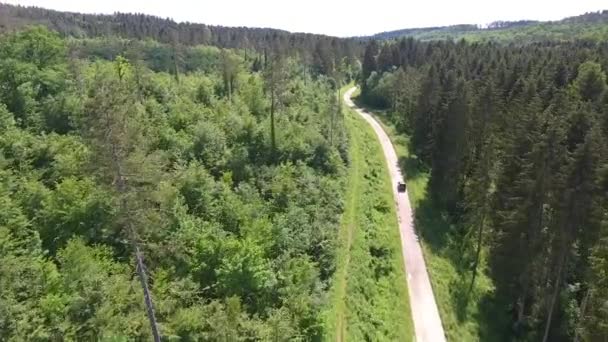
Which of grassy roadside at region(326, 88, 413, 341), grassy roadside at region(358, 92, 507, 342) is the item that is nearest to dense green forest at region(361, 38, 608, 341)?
grassy roadside at region(358, 92, 507, 342)

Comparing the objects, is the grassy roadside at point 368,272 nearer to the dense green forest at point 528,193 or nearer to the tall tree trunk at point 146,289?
the dense green forest at point 528,193

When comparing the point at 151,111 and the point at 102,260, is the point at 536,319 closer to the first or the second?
the point at 102,260

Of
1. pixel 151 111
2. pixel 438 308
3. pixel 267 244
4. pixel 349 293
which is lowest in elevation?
pixel 438 308

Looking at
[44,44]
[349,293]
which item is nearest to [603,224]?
[349,293]

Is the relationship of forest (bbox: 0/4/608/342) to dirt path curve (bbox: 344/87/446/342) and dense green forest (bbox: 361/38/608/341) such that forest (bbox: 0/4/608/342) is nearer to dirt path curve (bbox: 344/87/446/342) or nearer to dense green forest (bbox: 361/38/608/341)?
dense green forest (bbox: 361/38/608/341)

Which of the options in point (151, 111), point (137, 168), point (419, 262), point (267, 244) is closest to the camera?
point (137, 168)

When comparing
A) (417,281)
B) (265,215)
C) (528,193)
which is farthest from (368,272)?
(528,193)
